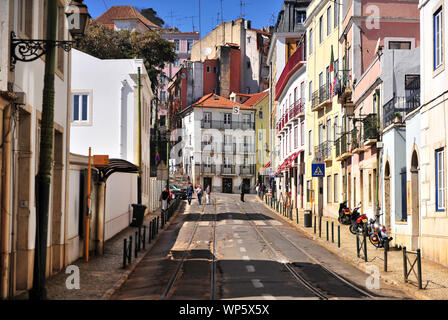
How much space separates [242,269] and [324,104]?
2374 centimetres

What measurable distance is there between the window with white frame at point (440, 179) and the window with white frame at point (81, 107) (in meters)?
21.8

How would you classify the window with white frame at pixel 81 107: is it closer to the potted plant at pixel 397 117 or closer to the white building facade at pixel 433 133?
the potted plant at pixel 397 117

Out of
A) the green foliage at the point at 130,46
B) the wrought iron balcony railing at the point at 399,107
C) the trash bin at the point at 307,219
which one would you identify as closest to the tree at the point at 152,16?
the green foliage at the point at 130,46

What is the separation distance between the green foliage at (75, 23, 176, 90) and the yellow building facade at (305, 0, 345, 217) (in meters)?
14.9

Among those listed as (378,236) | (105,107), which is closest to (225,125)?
(105,107)

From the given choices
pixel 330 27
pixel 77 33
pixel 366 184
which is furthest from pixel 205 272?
pixel 330 27

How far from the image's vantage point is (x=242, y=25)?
8981 centimetres

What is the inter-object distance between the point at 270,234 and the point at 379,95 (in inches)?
293

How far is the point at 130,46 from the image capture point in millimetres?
56406

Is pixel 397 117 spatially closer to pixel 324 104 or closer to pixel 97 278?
pixel 97 278

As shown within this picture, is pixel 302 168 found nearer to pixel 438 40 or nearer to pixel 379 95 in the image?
pixel 379 95

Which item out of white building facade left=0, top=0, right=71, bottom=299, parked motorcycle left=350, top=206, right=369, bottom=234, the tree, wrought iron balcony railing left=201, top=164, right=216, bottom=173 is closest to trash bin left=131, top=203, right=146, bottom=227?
parked motorcycle left=350, top=206, right=369, bottom=234

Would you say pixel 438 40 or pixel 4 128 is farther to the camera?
pixel 438 40

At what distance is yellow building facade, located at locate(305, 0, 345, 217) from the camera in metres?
37.9
